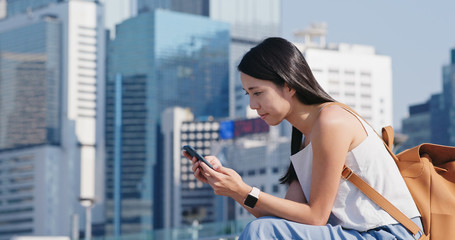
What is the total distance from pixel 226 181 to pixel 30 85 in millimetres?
153754

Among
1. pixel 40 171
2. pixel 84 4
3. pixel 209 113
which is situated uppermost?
pixel 84 4

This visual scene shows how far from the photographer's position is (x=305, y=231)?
2432 millimetres

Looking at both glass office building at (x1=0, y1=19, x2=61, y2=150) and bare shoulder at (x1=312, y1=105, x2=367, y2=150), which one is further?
glass office building at (x1=0, y1=19, x2=61, y2=150)

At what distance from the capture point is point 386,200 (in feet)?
8.30

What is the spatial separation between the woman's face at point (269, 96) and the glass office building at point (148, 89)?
142 metres

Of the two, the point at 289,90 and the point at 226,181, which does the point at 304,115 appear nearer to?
the point at 289,90

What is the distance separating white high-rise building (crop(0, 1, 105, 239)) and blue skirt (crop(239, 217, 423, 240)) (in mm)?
Result: 139311

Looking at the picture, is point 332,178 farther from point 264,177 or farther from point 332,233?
point 264,177

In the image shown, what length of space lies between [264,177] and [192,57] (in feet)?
181

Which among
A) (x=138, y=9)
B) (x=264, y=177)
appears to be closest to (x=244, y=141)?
(x=264, y=177)

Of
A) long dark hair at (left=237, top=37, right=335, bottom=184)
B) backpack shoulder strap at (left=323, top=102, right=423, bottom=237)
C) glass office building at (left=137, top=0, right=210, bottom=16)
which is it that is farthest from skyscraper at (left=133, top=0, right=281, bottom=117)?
backpack shoulder strap at (left=323, top=102, right=423, bottom=237)

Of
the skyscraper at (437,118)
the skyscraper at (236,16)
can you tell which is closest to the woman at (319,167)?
the skyscraper at (437,118)

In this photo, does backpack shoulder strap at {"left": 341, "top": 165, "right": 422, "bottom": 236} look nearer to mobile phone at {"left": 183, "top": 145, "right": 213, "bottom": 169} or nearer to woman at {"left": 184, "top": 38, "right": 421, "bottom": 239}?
woman at {"left": 184, "top": 38, "right": 421, "bottom": 239}

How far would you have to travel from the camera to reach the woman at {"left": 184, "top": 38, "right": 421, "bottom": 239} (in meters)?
2.52
